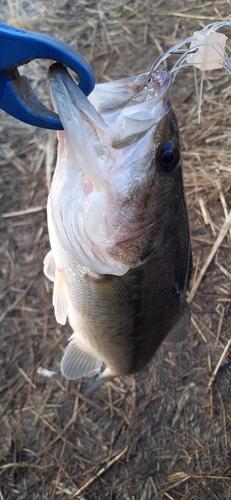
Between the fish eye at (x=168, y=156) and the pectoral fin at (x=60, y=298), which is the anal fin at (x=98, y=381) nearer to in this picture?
the pectoral fin at (x=60, y=298)

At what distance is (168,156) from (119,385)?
1.64 metres

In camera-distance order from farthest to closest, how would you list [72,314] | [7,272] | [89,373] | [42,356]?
[7,272]
[42,356]
[89,373]
[72,314]

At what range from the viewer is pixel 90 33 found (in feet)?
13.9

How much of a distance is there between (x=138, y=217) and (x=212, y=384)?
1.48m

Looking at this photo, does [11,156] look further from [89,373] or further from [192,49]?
[192,49]

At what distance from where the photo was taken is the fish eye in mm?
1365

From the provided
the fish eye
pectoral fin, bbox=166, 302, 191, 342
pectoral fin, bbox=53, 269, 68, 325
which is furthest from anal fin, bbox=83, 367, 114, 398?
the fish eye

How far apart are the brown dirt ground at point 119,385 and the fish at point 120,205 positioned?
100cm

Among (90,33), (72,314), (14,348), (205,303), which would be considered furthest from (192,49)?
(90,33)

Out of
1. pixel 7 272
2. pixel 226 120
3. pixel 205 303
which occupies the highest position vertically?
pixel 226 120

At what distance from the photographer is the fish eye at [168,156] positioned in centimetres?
137

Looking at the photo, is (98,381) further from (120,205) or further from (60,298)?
(120,205)

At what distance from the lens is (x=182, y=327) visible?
1.95 metres

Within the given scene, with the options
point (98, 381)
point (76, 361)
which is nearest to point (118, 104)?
point (76, 361)
